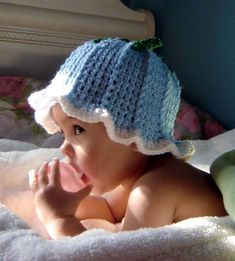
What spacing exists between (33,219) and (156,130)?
0.27 m

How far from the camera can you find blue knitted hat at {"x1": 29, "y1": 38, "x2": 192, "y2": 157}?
86 cm

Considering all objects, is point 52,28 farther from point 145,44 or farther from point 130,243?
point 130,243

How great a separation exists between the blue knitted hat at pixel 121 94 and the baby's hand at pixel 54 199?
0.10 m

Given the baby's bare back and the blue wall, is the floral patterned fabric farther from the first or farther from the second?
the baby's bare back

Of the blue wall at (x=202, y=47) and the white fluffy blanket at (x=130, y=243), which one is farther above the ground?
the white fluffy blanket at (x=130, y=243)

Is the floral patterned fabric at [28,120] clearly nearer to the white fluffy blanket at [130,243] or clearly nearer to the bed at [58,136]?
the bed at [58,136]

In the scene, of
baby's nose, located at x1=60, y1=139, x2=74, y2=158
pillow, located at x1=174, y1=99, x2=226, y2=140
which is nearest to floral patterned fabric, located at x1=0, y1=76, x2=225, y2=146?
pillow, located at x1=174, y1=99, x2=226, y2=140

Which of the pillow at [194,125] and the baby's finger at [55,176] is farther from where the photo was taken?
the pillow at [194,125]

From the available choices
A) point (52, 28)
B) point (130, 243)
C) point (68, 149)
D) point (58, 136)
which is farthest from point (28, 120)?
point (130, 243)

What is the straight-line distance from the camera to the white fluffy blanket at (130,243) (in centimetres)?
60

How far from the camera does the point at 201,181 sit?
34.7 inches

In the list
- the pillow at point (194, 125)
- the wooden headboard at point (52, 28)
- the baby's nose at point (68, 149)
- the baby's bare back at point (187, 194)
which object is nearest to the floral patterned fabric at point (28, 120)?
the pillow at point (194, 125)

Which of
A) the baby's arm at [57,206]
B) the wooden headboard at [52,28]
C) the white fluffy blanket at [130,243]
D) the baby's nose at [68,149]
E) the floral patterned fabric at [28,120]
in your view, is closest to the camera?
the white fluffy blanket at [130,243]

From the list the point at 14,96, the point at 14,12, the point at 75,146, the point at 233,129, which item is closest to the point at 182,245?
the point at 75,146
